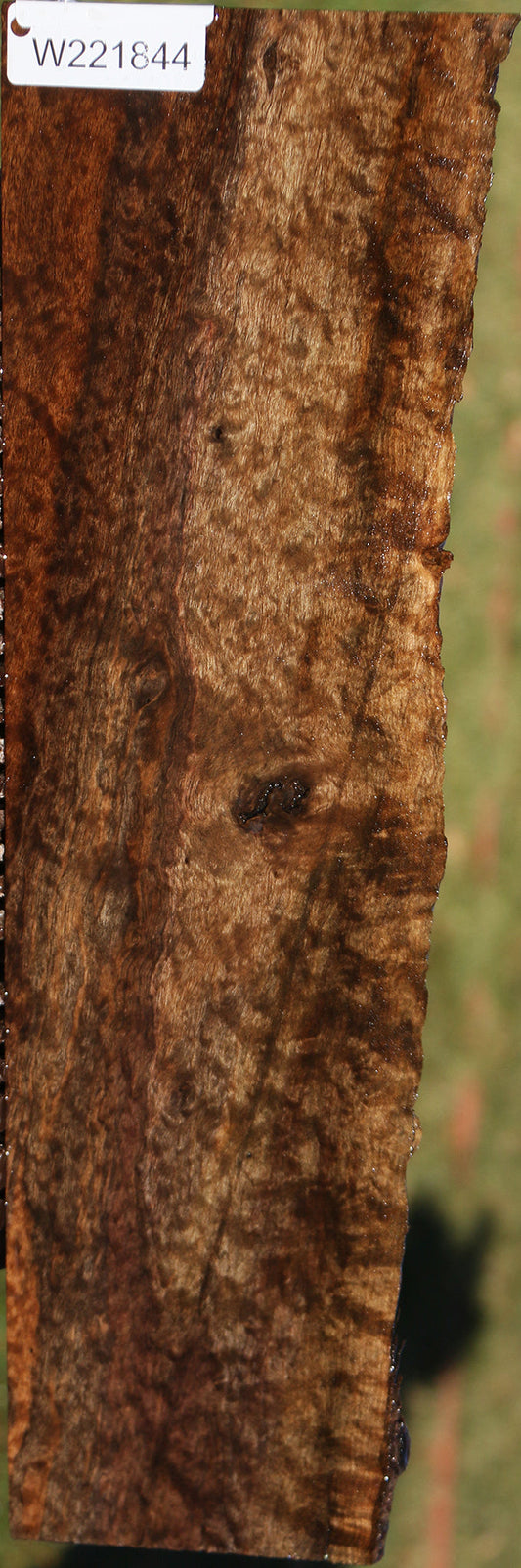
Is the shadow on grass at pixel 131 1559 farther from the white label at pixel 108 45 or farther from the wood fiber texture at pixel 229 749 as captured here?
the white label at pixel 108 45

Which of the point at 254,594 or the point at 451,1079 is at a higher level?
the point at 254,594

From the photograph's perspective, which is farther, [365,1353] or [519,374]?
[519,374]

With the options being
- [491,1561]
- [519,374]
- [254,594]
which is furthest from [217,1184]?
[519,374]

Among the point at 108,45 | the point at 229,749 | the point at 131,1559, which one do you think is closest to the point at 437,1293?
the point at 131,1559

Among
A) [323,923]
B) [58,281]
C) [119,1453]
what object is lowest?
[119,1453]

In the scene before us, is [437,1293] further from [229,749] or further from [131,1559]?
[229,749]

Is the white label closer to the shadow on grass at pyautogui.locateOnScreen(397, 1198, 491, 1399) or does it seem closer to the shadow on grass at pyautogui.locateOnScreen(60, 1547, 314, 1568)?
the shadow on grass at pyautogui.locateOnScreen(397, 1198, 491, 1399)

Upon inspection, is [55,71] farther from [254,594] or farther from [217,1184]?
[217,1184]
